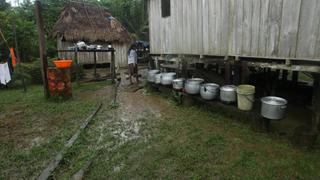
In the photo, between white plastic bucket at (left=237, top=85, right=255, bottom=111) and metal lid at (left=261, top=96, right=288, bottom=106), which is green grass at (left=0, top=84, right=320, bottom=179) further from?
metal lid at (left=261, top=96, right=288, bottom=106)

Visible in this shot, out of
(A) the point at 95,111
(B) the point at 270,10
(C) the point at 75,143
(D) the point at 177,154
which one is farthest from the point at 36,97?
(B) the point at 270,10

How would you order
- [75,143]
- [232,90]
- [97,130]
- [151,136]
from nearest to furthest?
[75,143] → [151,136] → [97,130] → [232,90]

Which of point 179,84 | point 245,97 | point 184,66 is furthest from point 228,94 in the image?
point 184,66

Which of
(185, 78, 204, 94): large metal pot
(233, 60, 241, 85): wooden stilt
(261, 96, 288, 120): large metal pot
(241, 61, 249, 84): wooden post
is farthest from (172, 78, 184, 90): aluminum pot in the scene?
(261, 96, 288, 120): large metal pot

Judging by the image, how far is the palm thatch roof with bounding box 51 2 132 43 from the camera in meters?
18.2

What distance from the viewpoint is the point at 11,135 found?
18.2 feet

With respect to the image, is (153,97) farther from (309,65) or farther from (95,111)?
(309,65)

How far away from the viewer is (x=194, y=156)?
4.35m

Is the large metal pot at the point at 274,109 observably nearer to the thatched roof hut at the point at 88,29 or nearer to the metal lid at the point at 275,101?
the metal lid at the point at 275,101

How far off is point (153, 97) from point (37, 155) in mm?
5388

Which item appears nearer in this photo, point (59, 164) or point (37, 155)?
point (59, 164)

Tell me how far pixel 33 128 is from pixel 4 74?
710 cm

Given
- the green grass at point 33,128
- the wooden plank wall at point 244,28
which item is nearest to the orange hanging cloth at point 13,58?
the green grass at point 33,128

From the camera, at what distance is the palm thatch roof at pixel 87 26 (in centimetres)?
1819
